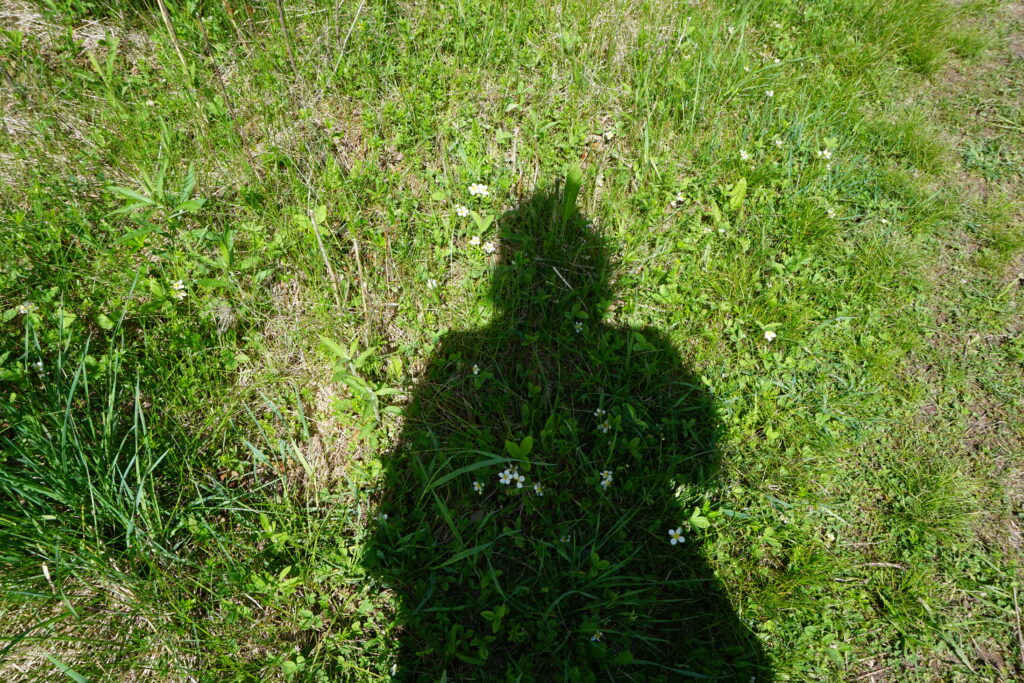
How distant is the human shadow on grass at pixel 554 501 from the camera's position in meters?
2.06

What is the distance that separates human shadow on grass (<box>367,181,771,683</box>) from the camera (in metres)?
2.06

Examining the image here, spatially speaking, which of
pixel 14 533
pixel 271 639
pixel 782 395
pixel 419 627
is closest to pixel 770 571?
pixel 782 395

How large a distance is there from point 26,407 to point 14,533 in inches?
21.3

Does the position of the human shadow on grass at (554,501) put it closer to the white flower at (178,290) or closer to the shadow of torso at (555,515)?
the shadow of torso at (555,515)

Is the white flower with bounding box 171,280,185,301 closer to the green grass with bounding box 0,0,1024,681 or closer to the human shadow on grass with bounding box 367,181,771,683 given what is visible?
the green grass with bounding box 0,0,1024,681

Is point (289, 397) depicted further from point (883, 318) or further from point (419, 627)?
point (883, 318)

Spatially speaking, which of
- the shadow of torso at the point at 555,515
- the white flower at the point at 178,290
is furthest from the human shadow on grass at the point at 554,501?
the white flower at the point at 178,290

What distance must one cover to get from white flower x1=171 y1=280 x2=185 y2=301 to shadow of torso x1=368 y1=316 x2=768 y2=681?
126 cm

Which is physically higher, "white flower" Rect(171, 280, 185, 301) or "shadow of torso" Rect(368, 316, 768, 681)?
"white flower" Rect(171, 280, 185, 301)

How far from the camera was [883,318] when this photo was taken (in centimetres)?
305

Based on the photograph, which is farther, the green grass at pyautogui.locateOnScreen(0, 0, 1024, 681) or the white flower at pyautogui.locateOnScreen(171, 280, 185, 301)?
the white flower at pyautogui.locateOnScreen(171, 280, 185, 301)

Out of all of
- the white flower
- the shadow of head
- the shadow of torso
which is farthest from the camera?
the shadow of head

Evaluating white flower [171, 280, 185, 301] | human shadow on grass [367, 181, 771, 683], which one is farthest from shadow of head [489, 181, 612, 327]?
white flower [171, 280, 185, 301]

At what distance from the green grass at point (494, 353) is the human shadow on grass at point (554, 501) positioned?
0.02m
